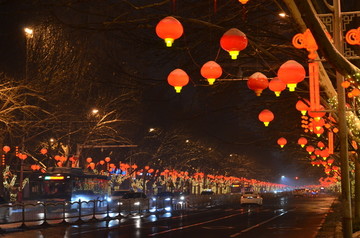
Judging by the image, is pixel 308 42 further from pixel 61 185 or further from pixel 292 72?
pixel 61 185

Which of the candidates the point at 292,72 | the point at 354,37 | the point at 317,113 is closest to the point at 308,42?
the point at 354,37

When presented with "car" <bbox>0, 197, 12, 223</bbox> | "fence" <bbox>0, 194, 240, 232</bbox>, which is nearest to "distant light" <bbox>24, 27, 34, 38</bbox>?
"fence" <bbox>0, 194, 240, 232</bbox>

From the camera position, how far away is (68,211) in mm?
30094

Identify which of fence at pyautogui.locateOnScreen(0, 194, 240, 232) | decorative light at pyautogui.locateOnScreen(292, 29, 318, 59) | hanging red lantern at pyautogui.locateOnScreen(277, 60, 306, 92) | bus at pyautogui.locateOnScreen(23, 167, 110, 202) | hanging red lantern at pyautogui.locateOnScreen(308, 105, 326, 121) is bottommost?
fence at pyautogui.locateOnScreen(0, 194, 240, 232)

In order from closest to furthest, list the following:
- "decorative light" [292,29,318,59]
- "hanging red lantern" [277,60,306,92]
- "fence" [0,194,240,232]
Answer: "decorative light" [292,29,318,59]
"hanging red lantern" [277,60,306,92]
"fence" [0,194,240,232]

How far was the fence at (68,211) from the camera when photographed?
82.7 ft

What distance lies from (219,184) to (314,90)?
113958 mm

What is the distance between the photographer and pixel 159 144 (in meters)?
65.3

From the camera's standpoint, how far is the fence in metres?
25.2

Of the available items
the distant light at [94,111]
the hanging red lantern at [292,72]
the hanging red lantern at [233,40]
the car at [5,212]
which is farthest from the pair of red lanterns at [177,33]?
the distant light at [94,111]

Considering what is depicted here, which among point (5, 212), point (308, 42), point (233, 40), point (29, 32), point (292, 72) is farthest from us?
point (29, 32)

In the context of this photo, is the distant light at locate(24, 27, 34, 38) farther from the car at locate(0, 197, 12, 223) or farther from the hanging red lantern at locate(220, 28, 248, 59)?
the hanging red lantern at locate(220, 28, 248, 59)

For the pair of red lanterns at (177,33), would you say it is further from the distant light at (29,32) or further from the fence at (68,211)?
the distant light at (29,32)

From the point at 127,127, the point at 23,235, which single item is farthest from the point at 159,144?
the point at 23,235
